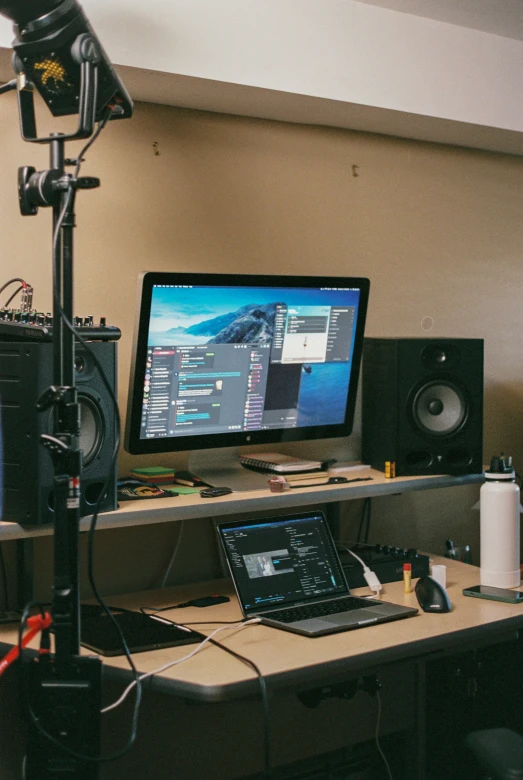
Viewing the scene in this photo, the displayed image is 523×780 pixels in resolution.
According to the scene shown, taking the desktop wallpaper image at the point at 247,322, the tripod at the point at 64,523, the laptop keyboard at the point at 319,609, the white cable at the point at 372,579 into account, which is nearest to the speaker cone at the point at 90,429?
the desktop wallpaper image at the point at 247,322

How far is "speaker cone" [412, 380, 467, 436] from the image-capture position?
2.54 metres

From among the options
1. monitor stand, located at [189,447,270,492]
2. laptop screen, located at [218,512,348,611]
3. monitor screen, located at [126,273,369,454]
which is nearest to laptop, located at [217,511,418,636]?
laptop screen, located at [218,512,348,611]

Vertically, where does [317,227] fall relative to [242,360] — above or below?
above

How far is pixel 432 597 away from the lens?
2.13 metres

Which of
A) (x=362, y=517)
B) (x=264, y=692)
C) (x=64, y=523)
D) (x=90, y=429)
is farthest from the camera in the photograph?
(x=362, y=517)

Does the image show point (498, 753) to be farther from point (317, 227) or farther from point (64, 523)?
point (317, 227)

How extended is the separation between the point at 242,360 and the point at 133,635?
0.76 m

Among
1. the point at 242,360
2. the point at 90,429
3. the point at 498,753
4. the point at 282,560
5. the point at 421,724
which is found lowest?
the point at 421,724

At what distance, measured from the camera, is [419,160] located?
9.76 feet

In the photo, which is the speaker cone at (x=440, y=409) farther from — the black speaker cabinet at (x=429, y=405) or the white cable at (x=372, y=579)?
the white cable at (x=372, y=579)

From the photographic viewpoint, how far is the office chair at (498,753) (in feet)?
5.05

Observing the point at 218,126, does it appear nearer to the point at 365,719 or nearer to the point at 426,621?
the point at 426,621

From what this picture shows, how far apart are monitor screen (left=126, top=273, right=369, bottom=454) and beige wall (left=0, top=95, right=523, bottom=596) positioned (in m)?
0.24

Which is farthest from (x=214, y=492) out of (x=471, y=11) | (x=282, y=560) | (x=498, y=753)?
(x=471, y=11)
